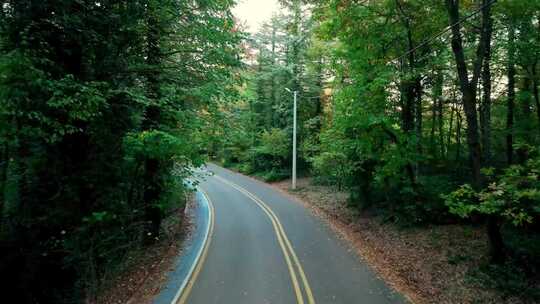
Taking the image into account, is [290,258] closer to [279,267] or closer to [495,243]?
[279,267]

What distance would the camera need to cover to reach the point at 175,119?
1083cm

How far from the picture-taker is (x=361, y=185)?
52.9 feet

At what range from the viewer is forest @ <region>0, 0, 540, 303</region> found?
6953 millimetres

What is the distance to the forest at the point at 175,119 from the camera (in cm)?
695

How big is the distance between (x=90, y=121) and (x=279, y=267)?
700cm

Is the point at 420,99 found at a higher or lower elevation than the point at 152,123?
higher

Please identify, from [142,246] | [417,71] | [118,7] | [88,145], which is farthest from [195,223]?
[417,71]

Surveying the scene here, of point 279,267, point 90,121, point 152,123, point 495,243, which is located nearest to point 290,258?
point 279,267

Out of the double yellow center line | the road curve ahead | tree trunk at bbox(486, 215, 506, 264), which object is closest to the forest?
tree trunk at bbox(486, 215, 506, 264)

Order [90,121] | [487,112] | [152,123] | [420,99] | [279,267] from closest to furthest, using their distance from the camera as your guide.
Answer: [90,121]
[279,267]
[152,123]
[487,112]
[420,99]

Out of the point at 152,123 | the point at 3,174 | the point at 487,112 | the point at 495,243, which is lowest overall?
the point at 495,243

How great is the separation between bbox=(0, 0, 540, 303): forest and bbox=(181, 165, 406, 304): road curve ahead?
290 centimetres

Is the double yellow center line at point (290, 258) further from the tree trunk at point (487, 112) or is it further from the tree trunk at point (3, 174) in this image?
the tree trunk at point (3, 174)

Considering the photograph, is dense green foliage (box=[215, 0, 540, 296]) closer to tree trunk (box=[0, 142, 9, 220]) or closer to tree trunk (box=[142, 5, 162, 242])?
tree trunk (box=[142, 5, 162, 242])
